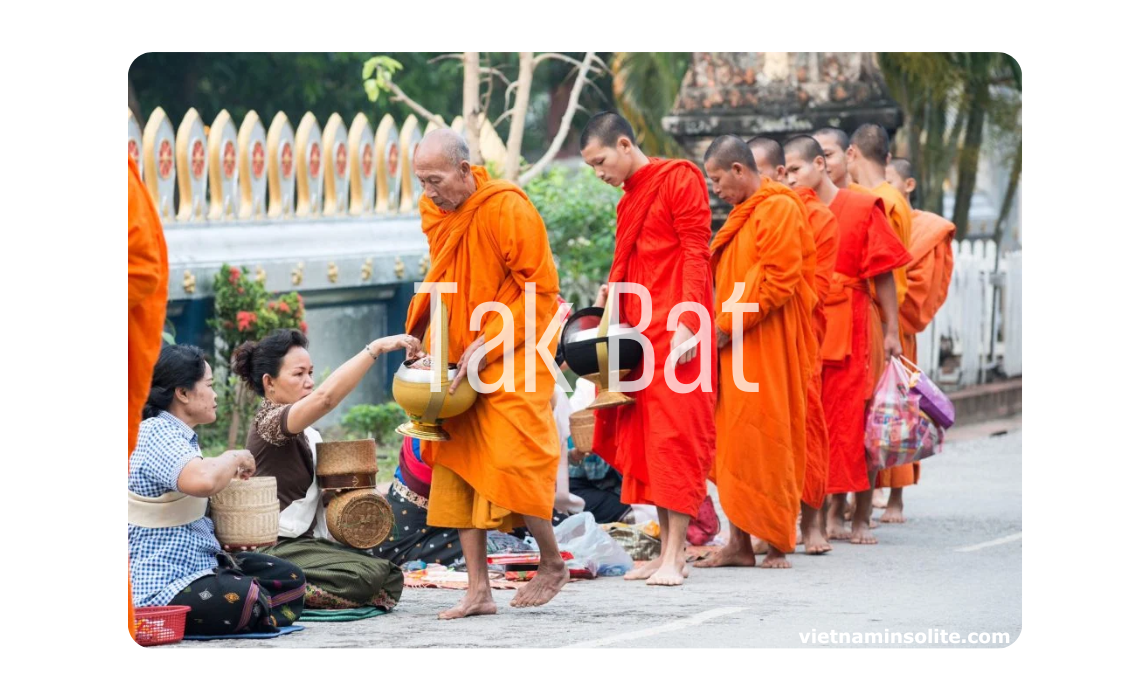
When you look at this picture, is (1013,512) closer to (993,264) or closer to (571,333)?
(571,333)

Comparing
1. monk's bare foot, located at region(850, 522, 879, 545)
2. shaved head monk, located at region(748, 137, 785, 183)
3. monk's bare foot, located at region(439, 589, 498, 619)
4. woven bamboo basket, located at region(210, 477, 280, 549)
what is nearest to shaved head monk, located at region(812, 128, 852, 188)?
shaved head monk, located at region(748, 137, 785, 183)

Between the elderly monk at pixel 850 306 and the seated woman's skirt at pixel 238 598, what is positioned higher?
the elderly monk at pixel 850 306

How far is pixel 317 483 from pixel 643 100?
33.1 ft

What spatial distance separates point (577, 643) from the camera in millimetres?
5293

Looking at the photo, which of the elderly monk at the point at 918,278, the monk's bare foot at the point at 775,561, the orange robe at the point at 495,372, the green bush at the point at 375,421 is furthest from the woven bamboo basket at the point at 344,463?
the green bush at the point at 375,421

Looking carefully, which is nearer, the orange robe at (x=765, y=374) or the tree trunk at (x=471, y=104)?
the orange robe at (x=765, y=374)

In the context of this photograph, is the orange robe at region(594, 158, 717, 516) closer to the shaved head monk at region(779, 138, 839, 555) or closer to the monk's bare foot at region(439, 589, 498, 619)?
the shaved head monk at region(779, 138, 839, 555)

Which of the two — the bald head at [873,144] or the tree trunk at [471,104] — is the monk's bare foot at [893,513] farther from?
the tree trunk at [471,104]

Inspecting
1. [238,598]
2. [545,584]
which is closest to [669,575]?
[545,584]

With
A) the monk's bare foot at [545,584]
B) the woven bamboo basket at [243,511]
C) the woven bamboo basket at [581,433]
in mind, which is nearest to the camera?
the woven bamboo basket at [243,511]

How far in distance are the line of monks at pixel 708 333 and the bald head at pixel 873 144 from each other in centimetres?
1

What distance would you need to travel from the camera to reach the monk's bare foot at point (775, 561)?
705 centimetres

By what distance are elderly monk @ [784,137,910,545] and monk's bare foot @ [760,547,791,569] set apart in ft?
2.26

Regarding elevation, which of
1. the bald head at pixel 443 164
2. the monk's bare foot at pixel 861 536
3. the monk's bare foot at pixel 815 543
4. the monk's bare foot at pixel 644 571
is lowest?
the monk's bare foot at pixel 861 536
